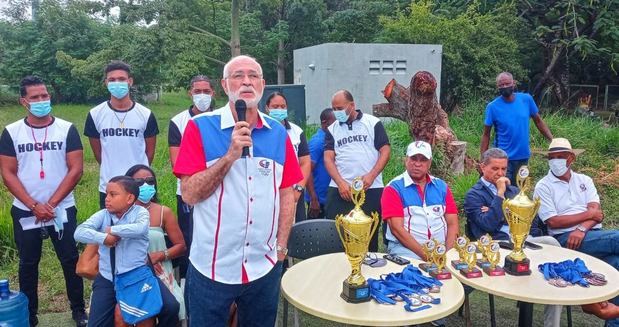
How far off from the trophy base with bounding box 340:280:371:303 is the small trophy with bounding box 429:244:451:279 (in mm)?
496

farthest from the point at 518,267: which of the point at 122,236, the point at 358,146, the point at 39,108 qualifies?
the point at 39,108

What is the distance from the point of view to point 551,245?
348 centimetres

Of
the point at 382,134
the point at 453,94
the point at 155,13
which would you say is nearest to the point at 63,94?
the point at 155,13

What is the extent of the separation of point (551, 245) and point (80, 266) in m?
3.09

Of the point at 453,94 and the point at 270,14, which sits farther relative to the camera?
the point at 270,14

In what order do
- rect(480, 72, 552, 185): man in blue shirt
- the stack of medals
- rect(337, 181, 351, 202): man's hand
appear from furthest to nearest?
rect(480, 72, 552, 185): man in blue shirt < rect(337, 181, 351, 202): man's hand < the stack of medals

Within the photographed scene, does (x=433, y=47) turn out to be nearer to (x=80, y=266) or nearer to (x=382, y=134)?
(x=382, y=134)

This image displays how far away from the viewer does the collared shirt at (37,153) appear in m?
3.53

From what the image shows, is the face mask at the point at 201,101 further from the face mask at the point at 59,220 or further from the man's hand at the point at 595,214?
the man's hand at the point at 595,214

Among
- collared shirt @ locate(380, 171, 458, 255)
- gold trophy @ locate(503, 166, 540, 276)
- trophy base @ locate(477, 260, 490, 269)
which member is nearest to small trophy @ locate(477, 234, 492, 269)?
trophy base @ locate(477, 260, 490, 269)

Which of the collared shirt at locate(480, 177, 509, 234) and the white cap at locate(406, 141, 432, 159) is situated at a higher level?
the white cap at locate(406, 141, 432, 159)

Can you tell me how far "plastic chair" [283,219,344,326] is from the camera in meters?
3.58

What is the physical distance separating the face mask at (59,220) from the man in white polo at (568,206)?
3.52m

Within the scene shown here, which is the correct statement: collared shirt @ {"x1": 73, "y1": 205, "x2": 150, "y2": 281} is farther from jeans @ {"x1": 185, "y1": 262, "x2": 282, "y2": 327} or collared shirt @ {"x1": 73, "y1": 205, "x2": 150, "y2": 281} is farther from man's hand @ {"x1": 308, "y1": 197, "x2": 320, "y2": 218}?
man's hand @ {"x1": 308, "y1": 197, "x2": 320, "y2": 218}
